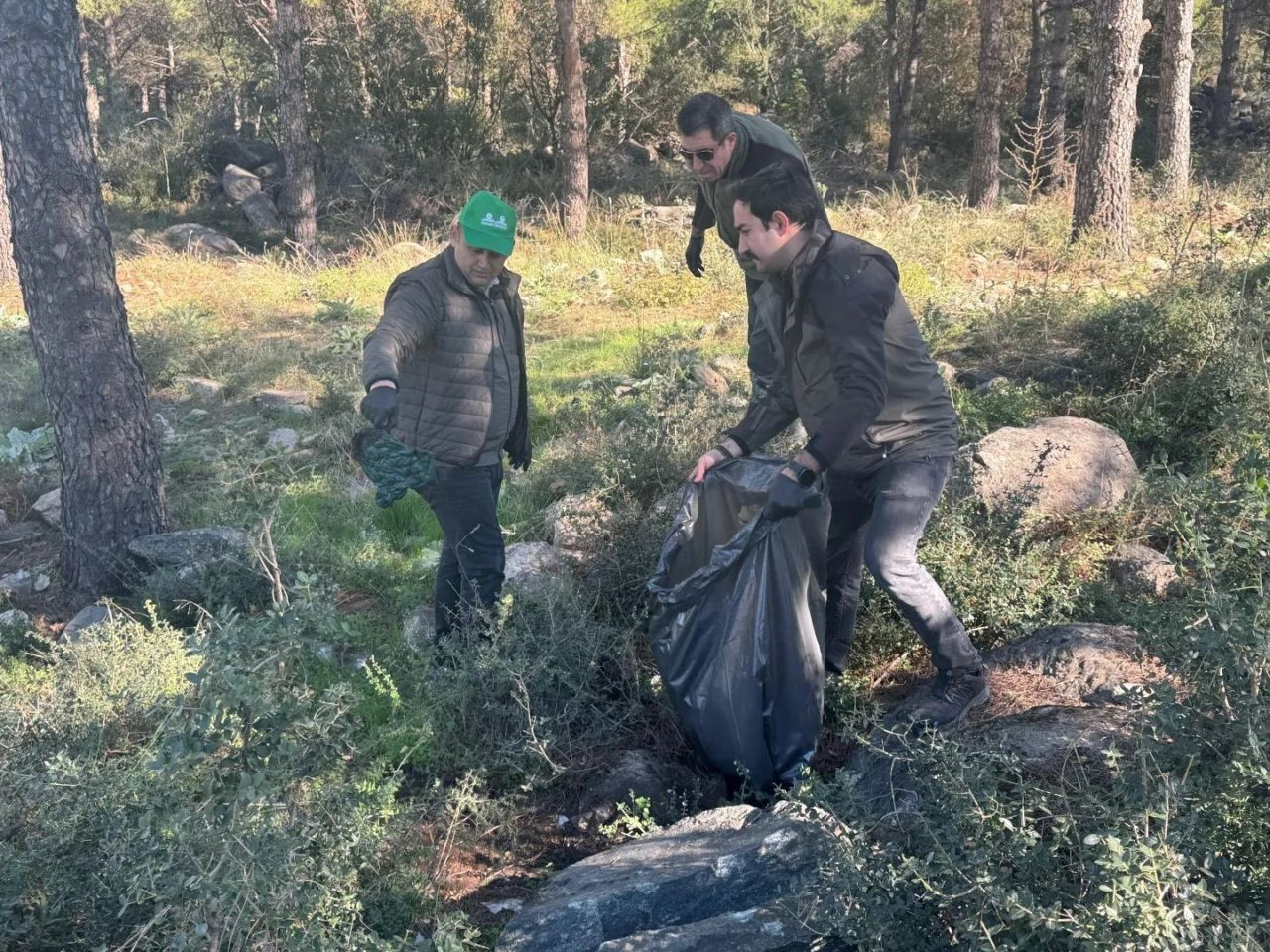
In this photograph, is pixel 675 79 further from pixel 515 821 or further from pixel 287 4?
pixel 515 821

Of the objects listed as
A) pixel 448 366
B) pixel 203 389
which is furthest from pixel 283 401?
pixel 448 366

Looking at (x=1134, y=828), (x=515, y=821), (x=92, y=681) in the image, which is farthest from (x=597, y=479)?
(x=1134, y=828)

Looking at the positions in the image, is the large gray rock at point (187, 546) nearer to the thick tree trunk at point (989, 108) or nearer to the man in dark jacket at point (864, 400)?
the man in dark jacket at point (864, 400)

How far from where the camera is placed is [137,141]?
20.5 meters

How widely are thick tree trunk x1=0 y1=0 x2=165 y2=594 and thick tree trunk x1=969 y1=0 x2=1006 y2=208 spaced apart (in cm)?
1067

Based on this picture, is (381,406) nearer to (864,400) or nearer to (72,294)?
(864,400)

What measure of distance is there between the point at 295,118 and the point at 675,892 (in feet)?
42.4

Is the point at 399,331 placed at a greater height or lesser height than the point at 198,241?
greater

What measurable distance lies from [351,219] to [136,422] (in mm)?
13800

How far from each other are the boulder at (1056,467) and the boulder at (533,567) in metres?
1.62

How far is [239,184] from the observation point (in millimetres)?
19531

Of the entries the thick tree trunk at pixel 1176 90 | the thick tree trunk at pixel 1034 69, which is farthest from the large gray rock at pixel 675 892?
the thick tree trunk at pixel 1034 69

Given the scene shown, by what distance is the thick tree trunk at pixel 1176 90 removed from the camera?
11.6 m

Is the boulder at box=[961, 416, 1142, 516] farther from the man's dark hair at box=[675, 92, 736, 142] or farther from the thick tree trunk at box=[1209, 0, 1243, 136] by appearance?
the thick tree trunk at box=[1209, 0, 1243, 136]
